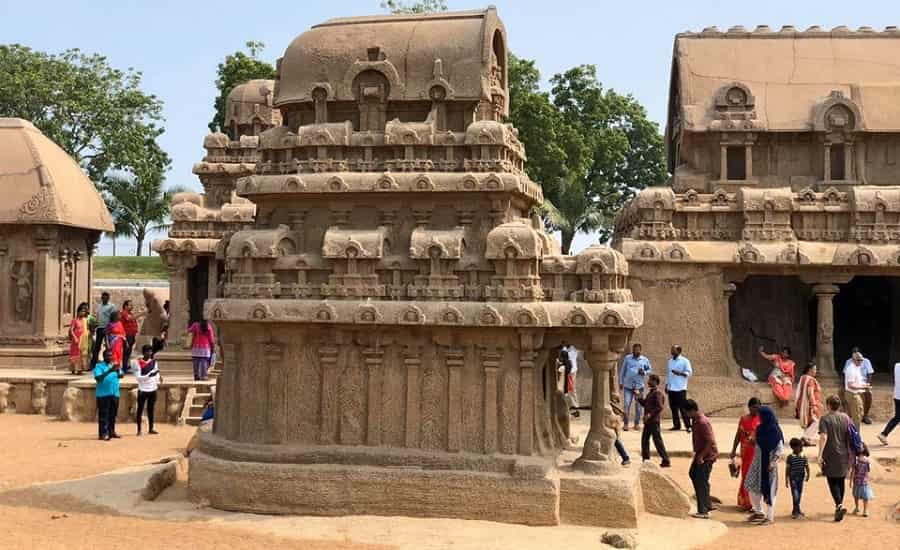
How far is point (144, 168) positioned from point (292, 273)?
33.5 m

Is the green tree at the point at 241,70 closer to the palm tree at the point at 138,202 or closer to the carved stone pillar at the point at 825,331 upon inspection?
the palm tree at the point at 138,202

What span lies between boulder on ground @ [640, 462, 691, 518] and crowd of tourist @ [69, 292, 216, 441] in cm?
945

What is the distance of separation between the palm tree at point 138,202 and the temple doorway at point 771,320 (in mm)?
A: 31063

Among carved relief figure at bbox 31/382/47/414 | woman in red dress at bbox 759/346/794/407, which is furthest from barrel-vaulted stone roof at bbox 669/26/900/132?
carved relief figure at bbox 31/382/47/414

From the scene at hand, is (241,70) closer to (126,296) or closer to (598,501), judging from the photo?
(126,296)

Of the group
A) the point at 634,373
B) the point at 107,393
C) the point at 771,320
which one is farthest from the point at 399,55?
the point at 771,320

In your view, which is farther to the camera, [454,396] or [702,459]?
[702,459]

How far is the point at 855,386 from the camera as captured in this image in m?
15.7

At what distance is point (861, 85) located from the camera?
19469 mm

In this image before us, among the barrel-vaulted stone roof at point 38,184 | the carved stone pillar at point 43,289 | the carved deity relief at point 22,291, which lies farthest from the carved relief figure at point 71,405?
the barrel-vaulted stone roof at point 38,184

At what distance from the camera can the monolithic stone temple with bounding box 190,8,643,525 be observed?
1031 centimetres

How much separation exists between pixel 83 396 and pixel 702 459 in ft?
44.0

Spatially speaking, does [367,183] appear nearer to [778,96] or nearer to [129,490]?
[129,490]

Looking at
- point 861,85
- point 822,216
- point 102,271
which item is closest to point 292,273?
point 822,216
